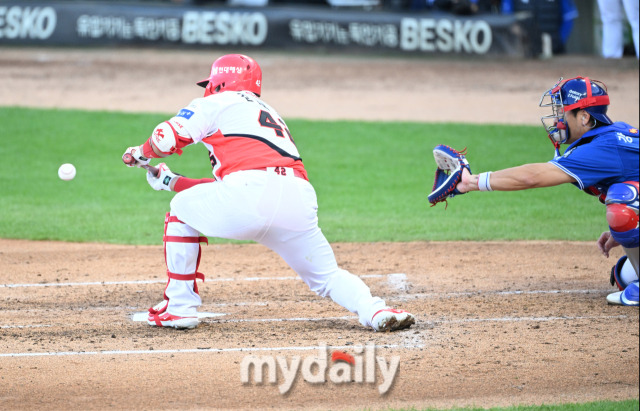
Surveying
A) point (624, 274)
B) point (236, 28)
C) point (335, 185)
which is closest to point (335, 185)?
point (335, 185)

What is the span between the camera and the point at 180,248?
221 inches

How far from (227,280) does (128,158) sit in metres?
2.05

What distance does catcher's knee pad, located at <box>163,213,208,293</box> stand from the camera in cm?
561

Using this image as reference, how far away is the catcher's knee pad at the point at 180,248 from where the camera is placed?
5.61 meters

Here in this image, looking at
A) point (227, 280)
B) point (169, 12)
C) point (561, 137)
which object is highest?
point (169, 12)

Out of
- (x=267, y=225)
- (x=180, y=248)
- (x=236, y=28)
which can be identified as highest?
(x=236, y=28)

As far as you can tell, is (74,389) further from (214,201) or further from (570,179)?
(570,179)

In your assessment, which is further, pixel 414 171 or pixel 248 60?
pixel 414 171

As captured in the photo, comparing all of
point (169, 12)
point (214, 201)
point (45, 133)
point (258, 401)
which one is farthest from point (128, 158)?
point (169, 12)

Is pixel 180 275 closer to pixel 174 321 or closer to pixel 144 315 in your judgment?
pixel 174 321

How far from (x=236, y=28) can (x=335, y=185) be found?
9.16 m

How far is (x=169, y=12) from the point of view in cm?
2028

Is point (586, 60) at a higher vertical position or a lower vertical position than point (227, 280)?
higher

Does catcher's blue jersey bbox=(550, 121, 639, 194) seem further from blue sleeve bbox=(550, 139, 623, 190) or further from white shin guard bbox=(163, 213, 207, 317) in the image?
white shin guard bbox=(163, 213, 207, 317)
